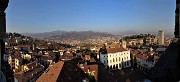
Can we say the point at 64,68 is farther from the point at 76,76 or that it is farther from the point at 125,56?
the point at 125,56

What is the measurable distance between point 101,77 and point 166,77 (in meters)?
22.6

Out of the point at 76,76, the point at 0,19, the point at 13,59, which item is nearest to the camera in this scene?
the point at 0,19

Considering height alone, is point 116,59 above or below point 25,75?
below

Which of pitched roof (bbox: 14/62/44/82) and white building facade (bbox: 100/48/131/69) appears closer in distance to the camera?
pitched roof (bbox: 14/62/44/82)

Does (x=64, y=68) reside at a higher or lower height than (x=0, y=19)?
lower

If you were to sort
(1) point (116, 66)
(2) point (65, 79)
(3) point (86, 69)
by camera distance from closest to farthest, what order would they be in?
(2) point (65, 79), (3) point (86, 69), (1) point (116, 66)

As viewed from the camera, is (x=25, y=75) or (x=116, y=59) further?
(x=116, y=59)

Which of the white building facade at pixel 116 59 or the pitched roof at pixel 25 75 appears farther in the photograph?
→ the white building facade at pixel 116 59

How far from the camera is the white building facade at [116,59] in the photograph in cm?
4884

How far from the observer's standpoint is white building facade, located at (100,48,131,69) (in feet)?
160

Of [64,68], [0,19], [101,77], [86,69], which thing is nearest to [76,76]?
[64,68]

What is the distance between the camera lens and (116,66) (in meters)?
50.7

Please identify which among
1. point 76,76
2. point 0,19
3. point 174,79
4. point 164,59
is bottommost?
point 76,76

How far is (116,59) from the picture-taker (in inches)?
1991
